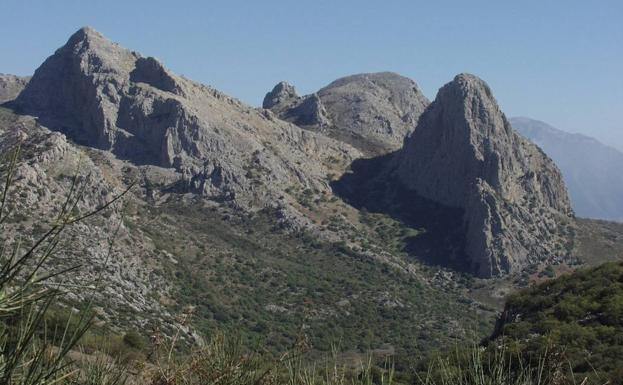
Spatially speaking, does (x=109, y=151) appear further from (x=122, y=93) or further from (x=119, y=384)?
(x=119, y=384)

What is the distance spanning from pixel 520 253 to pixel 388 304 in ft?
105

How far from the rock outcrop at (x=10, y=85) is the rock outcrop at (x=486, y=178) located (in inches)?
3024

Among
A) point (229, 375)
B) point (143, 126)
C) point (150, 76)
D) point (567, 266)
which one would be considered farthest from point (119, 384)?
point (150, 76)

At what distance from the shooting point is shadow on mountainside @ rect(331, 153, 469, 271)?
10588 cm

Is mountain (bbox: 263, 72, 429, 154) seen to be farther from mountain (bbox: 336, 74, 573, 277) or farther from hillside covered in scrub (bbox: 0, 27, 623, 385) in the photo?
mountain (bbox: 336, 74, 573, 277)

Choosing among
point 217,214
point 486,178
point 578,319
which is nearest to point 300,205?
point 217,214

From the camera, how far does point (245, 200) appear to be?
333 feet

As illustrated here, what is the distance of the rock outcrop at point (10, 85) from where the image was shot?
133m

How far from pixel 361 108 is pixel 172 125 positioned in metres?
61.7

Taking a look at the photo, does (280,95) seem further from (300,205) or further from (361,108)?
(300,205)

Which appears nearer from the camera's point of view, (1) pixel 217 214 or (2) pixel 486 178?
(1) pixel 217 214

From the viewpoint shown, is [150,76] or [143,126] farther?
[150,76]

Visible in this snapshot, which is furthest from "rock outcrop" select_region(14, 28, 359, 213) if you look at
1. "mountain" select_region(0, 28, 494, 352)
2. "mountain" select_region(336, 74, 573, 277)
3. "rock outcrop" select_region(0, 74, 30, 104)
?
"mountain" select_region(336, 74, 573, 277)

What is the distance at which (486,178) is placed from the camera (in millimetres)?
111938
